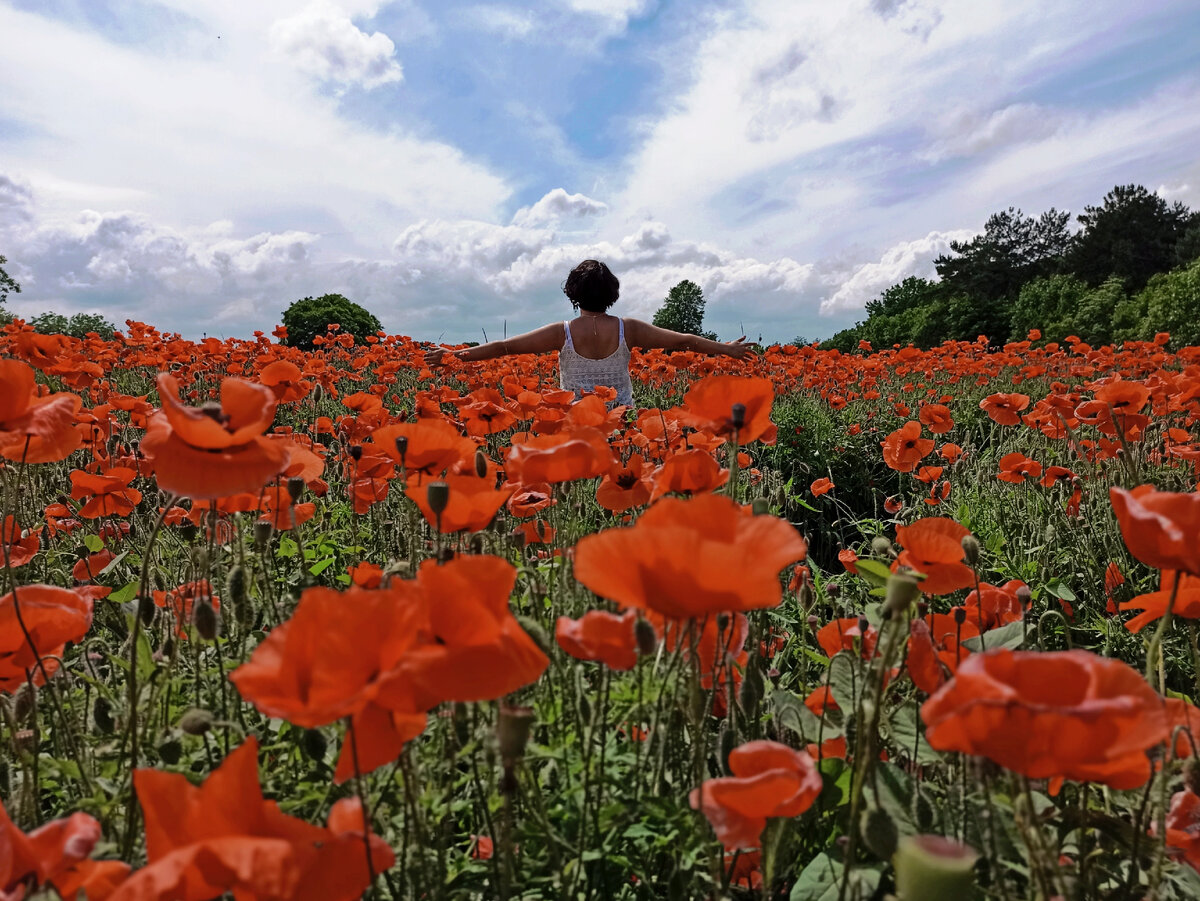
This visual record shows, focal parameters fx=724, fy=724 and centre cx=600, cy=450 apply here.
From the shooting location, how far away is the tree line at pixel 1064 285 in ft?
97.6

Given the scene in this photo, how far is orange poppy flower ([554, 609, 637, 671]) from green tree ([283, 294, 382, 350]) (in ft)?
65.7

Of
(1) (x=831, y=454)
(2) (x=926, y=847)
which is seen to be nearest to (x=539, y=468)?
(2) (x=926, y=847)

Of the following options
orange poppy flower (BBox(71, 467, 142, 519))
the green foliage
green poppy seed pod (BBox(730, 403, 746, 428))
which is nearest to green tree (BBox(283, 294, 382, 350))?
the green foliage

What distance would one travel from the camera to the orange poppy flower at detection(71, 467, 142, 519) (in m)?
2.49

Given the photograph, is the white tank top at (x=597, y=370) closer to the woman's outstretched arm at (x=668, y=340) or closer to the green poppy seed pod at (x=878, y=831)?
the woman's outstretched arm at (x=668, y=340)

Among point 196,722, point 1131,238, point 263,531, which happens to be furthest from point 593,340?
point 1131,238

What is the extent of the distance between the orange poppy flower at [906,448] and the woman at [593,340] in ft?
8.40

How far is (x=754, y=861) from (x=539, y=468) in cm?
81

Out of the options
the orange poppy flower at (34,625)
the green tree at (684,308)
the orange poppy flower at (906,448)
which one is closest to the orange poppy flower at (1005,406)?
the orange poppy flower at (906,448)

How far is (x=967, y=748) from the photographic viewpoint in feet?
2.39

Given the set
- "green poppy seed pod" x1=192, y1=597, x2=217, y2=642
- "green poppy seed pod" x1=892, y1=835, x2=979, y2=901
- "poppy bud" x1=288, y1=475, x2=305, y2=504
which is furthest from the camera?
"poppy bud" x1=288, y1=475, x2=305, y2=504

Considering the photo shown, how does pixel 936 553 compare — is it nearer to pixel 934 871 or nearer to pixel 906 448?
pixel 934 871

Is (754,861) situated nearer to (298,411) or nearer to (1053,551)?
(1053,551)

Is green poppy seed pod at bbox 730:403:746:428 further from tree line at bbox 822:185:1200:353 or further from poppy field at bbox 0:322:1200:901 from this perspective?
tree line at bbox 822:185:1200:353
